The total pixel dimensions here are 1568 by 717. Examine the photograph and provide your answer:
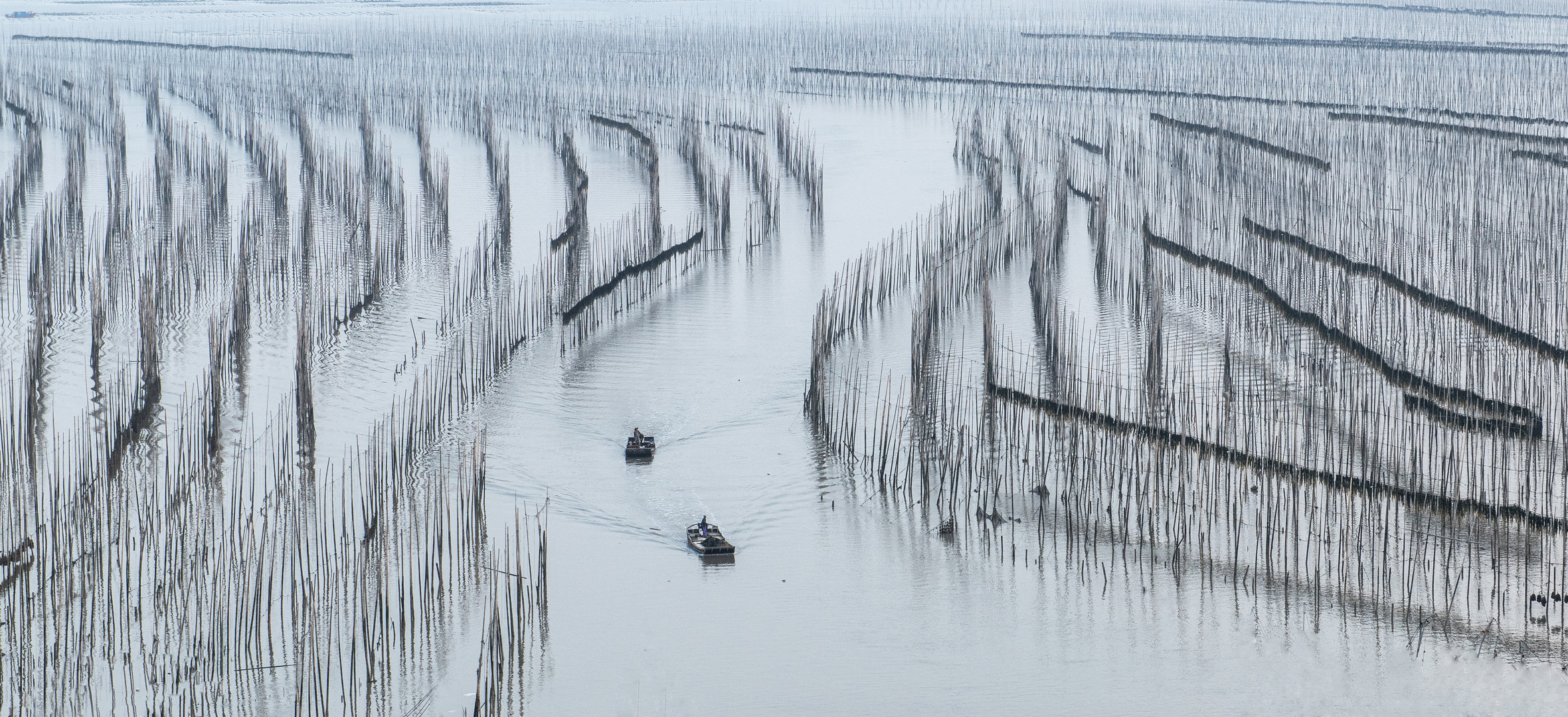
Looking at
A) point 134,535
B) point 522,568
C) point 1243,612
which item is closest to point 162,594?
point 134,535

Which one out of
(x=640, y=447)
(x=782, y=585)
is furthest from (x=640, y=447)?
(x=782, y=585)

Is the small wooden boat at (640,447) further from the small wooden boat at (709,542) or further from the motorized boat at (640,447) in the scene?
the small wooden boat at (709,542)

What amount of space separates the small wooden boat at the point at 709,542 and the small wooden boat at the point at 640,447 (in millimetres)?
996

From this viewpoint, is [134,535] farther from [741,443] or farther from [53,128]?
[53,128]

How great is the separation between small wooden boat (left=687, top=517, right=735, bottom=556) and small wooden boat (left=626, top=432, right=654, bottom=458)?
996 millimetres

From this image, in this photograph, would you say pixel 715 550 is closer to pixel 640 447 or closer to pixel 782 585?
pixel 782 585

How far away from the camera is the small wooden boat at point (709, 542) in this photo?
6.23 metres

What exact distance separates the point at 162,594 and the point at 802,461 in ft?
9.22

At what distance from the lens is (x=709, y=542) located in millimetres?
6242

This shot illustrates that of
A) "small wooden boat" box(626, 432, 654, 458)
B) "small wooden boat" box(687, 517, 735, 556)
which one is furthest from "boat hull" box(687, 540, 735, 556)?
"small wooden boat" box(626, 432, 654, 458)

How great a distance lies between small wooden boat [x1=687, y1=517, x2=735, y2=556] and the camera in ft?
20.5

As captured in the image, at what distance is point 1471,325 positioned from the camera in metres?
9.02

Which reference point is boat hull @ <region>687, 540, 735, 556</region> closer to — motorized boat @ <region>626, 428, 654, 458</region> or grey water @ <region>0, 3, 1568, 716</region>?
grey water @ <region>0, 3, 1568, 716</region>

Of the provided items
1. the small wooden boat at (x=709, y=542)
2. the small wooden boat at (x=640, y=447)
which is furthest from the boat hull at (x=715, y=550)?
the small wooden boat at (x=640, y=447)
